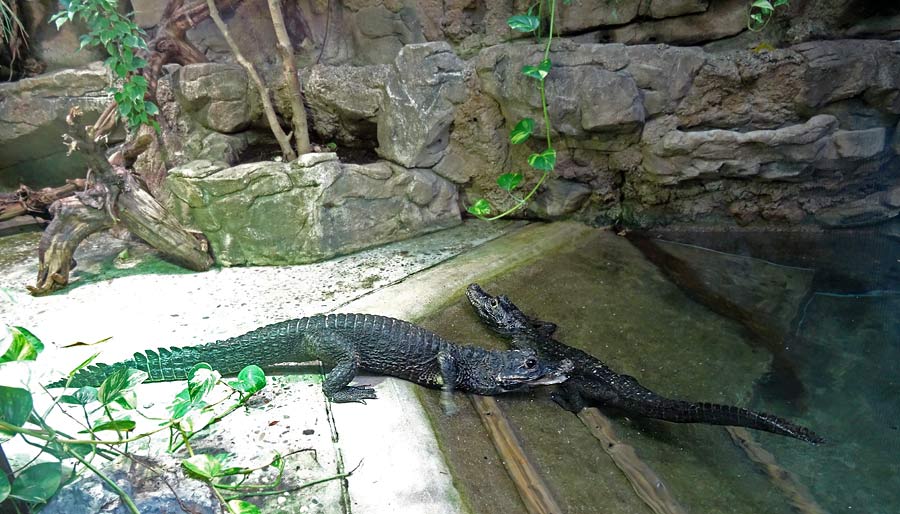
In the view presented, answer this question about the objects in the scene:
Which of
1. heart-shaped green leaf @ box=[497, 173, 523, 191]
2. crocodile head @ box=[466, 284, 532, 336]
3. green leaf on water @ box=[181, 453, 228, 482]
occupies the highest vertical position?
heart-shaped green leaf @ box=[497, 173, 523, 191]

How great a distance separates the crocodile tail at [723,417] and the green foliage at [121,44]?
162 inches

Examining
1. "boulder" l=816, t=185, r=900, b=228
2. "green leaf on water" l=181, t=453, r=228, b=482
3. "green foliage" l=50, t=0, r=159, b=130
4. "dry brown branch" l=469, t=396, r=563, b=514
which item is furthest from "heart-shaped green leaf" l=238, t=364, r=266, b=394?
"boulder" l=816, t=185, r=900, b=228

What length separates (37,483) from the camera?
1.45m

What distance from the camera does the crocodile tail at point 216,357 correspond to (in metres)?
2.60

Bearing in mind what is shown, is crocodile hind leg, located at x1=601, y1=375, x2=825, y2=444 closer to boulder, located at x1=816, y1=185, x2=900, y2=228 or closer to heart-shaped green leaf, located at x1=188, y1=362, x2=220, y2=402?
heart-shaped green leaf, located at x1=188, y1=362, x2=220, y2=402

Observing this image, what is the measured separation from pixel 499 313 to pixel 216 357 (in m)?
1.62

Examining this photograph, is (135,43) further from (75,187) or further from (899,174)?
(899,174)

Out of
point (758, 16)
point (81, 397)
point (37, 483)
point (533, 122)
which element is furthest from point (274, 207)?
point (758, 16)

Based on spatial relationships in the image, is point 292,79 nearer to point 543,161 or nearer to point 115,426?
point 543,161

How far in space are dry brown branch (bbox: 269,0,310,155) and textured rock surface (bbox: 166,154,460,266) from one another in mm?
537

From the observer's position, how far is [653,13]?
14.5ft

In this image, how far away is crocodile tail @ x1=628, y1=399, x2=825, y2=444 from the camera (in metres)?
2.44

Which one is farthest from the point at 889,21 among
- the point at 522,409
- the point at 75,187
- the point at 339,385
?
the point at 75,187

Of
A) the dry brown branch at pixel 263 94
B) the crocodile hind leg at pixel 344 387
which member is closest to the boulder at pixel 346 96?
the dry brown branch at pixel 263 94
